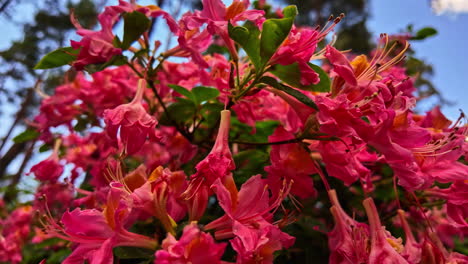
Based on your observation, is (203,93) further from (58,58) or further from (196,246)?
(196,246)

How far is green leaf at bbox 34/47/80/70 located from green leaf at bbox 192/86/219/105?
1.38 ft

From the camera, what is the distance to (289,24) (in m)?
0.95

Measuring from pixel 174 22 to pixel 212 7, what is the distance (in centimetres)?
17

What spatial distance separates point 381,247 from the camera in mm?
930

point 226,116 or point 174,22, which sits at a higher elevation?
point 174,22

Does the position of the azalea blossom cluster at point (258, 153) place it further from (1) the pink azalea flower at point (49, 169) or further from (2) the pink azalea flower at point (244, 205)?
(1) the pink azalea flower at point (49, 169)

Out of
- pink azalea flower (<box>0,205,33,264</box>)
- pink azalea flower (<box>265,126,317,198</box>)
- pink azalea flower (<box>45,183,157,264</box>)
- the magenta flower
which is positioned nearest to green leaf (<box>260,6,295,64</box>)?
pink azalea flower (<box>265,126,317,198</box>)

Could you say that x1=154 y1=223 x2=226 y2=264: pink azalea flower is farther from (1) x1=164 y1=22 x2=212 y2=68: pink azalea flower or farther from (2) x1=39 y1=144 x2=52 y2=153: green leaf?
(2) x1=39 y1=144 x2=52 y2=153: green leaf

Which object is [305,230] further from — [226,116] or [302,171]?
[226,116]

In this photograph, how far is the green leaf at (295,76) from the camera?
42.7 inches

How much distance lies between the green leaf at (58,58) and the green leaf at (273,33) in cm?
66

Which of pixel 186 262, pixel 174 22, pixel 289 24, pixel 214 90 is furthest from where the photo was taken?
pixel 214 90

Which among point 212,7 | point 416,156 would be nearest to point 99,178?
point 212,7

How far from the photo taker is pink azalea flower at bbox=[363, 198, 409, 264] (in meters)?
0.90
